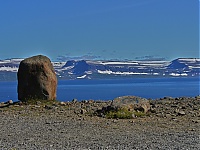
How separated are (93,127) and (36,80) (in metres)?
8.43

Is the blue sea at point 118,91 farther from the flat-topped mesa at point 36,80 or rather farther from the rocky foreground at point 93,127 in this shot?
the rocky foreground at point 93,127

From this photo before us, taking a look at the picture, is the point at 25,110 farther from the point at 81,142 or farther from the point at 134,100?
the point at 81,142

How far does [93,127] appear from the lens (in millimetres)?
15938

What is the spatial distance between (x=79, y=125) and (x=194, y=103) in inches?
268

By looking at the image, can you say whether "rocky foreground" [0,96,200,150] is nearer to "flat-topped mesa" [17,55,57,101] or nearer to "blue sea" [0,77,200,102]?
"flat-topped mesa" [17,55,57,101]

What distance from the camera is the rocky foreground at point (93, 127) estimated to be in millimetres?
12641

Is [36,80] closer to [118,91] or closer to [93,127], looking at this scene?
[93,127]

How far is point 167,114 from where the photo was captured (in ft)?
60.0

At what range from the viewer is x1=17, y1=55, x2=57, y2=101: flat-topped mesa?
23.7 metres

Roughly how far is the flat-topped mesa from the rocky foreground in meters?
1.03

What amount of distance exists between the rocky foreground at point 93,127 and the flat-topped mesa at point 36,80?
1.03 meters

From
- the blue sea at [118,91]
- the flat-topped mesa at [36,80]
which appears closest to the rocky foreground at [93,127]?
the flat-topped mesa at [36,80]

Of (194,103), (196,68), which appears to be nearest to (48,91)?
(194,103)

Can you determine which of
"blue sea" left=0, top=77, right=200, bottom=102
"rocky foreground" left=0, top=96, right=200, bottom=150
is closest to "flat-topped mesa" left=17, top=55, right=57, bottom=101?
"rocky foreground" left=0, top=96, right=200, bottom=150
